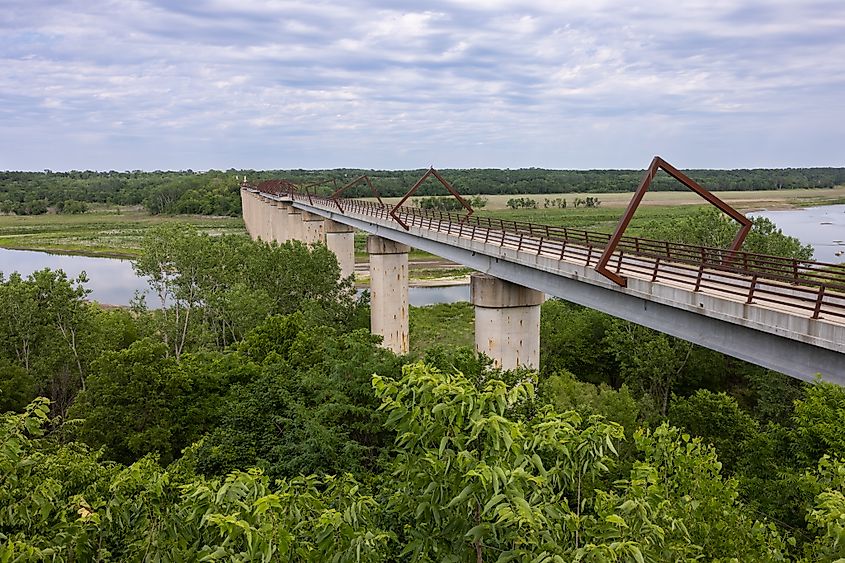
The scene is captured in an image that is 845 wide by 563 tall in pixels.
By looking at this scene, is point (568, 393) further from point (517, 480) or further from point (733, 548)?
point (517, 480)

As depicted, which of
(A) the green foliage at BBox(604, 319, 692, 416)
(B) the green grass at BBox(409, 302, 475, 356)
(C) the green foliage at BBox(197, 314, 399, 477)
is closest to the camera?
(C) the green foliage at BBox(197, 314, 399, 477)

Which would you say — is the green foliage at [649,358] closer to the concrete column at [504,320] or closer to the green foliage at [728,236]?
the green foliage at [728,236]

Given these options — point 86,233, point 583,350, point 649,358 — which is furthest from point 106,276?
point 649,358

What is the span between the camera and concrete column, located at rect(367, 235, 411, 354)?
158 feet

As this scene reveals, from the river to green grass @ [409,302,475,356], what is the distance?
7982 mm

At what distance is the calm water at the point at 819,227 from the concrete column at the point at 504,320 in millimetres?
62668

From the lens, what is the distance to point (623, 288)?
19688mm

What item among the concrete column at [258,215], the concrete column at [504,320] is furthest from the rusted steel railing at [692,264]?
the concrete column at [258,215]

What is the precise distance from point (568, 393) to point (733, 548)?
890 inches

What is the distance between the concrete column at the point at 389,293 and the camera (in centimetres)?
4809

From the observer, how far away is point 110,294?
85938mm

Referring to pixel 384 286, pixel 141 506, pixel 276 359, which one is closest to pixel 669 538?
pixel 141 506

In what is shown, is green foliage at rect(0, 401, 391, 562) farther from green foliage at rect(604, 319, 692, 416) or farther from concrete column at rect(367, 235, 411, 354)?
concrete column at rect(367, 235, 411, 354)

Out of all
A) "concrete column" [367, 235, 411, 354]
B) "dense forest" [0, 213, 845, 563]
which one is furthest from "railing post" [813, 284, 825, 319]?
"concrete column" [367, 235, 411, 354]
